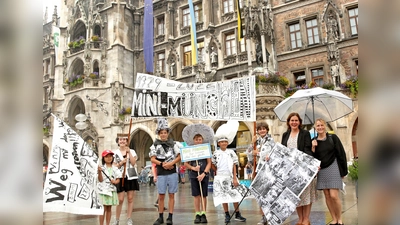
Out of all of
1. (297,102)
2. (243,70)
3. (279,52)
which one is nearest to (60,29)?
(243,70)

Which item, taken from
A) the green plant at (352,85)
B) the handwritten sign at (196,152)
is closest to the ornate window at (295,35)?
the green plant at (352,85)

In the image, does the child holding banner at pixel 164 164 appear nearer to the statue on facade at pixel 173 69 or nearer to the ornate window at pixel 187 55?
the ornate window at pixel 187 55

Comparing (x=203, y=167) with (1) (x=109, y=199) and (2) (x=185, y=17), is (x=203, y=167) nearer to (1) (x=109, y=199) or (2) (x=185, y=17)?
(1) (x=109, y=199)

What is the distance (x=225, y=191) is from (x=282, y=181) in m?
1.44

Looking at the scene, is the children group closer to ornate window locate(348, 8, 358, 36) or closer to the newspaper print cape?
the newspaper print cape

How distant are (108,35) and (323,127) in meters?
24.8

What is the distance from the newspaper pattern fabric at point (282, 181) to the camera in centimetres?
444

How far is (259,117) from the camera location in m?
17.1

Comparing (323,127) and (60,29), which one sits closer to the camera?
(323,127)

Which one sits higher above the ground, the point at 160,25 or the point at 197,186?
the point at 160,25

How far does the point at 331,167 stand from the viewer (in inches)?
183

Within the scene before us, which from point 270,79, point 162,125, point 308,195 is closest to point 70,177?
point 162,125
